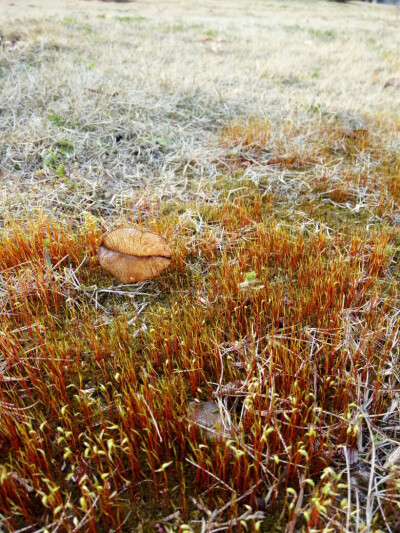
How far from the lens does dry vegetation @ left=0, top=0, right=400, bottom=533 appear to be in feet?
4.40

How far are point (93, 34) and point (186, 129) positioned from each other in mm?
Result: 6314

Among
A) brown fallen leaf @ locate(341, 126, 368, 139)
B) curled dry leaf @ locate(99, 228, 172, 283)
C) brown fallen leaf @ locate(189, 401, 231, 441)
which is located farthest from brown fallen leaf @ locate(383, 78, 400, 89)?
brown fallen leaf @ locate(189, 401, 231, 441)

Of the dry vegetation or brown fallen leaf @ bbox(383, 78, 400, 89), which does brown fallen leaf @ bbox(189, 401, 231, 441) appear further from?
brown fallen leaf @ bbox(383, 78, 400, 89)

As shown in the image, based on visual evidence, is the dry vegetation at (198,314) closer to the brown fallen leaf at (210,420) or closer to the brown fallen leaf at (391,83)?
the brown fallen leaf at (210,420)

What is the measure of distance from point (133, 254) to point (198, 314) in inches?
22.6

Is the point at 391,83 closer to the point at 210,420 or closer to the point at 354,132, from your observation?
the point at 354,132

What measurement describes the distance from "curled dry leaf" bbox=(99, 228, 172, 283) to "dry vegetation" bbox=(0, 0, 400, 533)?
14cm

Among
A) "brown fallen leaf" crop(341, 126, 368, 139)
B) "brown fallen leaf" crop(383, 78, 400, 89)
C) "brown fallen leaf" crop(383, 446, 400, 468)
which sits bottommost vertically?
"brown fallen leaf" crop(383, 446, 400, 468)

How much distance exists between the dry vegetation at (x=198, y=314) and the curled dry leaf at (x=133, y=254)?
14cm

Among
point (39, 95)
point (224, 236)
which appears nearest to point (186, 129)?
point (39, 95)

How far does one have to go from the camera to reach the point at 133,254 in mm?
2258

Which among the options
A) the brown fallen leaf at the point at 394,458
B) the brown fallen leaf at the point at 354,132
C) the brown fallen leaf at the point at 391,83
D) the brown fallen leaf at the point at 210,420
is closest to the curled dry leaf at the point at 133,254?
the brown fallen leaf at the point at 210,420

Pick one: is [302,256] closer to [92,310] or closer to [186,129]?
[92,310]

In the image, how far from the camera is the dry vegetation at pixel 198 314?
4.40 feet
